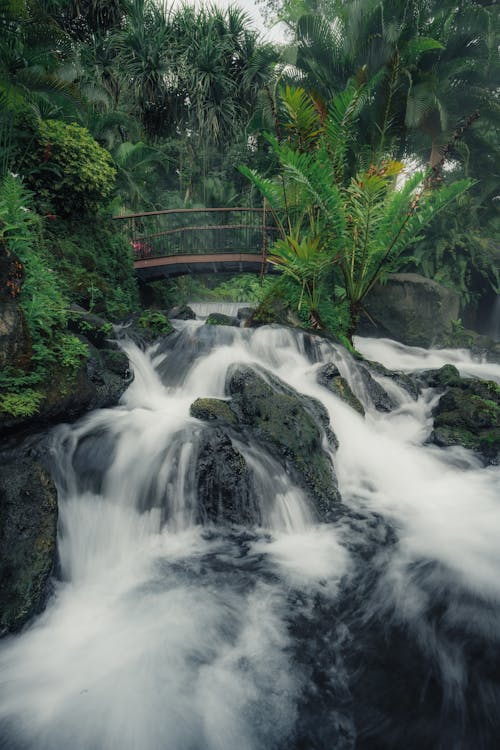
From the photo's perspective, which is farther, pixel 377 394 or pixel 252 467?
pixel 377 394

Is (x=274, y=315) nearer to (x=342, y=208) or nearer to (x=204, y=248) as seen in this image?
(x=342, y=208)

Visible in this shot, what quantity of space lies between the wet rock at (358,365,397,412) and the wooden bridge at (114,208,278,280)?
5.06 meters

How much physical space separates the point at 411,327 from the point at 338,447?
7342 mm

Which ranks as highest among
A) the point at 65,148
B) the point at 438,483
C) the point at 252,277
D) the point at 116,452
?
the point at 65,148

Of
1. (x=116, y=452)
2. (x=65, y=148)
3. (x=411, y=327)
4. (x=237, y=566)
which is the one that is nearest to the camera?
(x=237, y=566)

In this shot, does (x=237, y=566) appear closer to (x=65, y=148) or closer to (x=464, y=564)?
(x=464, y=564)

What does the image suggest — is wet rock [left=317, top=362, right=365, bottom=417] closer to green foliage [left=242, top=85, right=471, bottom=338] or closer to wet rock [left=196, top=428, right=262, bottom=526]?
green foliage [left=242, top=85, right=471, bottom=338]

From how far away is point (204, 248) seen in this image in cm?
1297

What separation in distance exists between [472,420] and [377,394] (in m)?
1.53

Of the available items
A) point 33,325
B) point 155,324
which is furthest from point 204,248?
point 33,325

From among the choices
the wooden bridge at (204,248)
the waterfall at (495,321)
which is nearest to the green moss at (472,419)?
the wooden bridge at (204,248)

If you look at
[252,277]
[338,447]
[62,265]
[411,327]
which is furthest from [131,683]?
[252,277]

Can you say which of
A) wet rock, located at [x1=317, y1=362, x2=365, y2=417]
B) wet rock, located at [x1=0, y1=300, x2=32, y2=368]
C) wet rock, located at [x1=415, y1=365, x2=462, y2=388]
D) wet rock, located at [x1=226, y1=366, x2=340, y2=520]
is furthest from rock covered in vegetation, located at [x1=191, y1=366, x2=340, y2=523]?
wet rock, located at [x1=415, y1=365, x2=462, y2=388]

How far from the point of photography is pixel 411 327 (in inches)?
451
